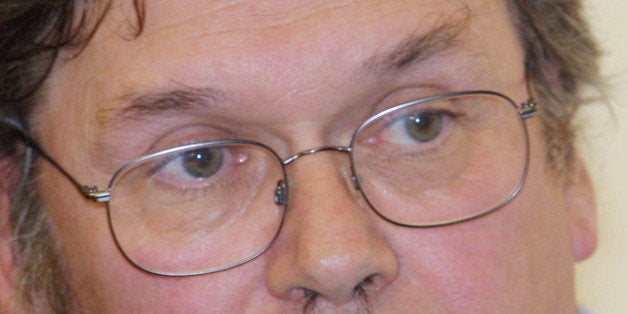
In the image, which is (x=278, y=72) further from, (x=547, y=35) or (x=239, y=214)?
(x=547, y=35)

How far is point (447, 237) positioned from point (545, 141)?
0.33 metres

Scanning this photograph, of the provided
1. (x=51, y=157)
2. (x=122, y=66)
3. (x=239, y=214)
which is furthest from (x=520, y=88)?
(x=51, y=157)

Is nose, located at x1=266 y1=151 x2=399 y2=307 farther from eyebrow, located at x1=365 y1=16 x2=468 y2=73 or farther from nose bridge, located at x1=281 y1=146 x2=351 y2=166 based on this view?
eyebrow, located at x1=365 y1=16 x2=468 y2=73

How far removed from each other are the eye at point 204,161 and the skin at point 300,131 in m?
0.04

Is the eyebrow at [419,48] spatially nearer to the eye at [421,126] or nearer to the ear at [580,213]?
the eye at [421,126]

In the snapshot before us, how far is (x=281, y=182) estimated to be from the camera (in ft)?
5.29

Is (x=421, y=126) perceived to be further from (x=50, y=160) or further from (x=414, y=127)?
(x=50, y=160)

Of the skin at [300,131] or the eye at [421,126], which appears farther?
the eye at [421,126]

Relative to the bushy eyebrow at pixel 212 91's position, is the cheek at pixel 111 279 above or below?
below

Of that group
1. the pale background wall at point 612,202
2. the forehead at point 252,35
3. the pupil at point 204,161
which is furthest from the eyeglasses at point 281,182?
the pale background wall at point 612,202

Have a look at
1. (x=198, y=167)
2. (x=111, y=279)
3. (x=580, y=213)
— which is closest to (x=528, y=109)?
(x=580, y=213)

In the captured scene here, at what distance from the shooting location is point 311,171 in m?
1.60

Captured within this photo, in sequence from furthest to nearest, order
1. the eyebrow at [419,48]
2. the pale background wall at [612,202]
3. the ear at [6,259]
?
the pale background wall at [612,202] < the ear at [6,259] < the eyebrow at [419,48]

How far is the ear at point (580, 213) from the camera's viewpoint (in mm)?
1957
